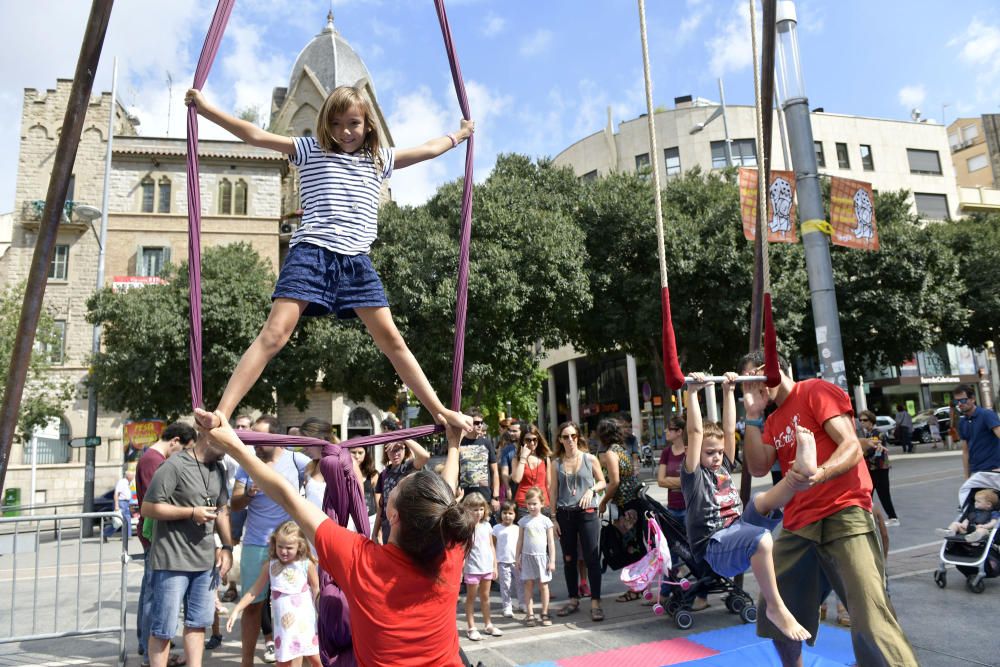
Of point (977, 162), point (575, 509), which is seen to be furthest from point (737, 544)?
point (977, 162)

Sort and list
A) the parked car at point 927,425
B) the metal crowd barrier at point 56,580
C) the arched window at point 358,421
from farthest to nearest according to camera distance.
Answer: the arched window at point 358,421 → the parked car at point 927,425 → the metal crowd barrier at point 56,580

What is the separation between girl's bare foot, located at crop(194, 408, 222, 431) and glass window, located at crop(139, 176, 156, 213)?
112 ft

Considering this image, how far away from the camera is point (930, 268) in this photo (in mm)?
23016

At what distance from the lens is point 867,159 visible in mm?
39812

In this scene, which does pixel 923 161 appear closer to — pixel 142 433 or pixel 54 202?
pixel 142 433

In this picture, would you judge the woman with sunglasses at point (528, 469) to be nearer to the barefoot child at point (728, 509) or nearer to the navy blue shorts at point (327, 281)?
the barefoot child at point (728, 509)

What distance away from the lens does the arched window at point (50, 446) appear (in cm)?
2864

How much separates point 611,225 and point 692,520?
54.5 feet

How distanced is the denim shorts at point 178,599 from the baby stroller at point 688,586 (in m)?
3.89

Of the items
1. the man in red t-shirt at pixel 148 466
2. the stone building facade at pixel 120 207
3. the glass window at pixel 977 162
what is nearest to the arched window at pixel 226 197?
the stone building facade at pixel 120 207

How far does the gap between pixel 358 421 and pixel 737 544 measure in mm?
33879

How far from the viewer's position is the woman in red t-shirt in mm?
2564

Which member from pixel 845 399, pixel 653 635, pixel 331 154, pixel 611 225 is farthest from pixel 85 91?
pixel 611 225

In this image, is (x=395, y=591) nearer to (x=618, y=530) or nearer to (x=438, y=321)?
(x=618, y=530)
